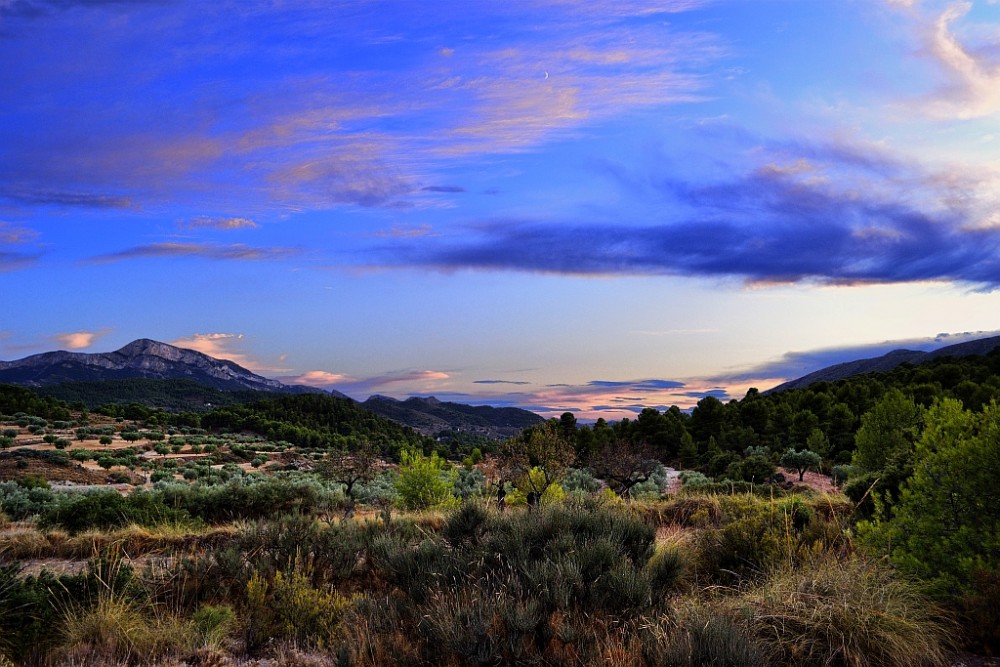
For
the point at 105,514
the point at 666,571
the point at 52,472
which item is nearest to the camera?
the point at 666,571

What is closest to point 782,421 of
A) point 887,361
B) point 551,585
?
point 551,585

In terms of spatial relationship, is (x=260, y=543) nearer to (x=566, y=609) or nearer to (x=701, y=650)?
(x=566, y=609)

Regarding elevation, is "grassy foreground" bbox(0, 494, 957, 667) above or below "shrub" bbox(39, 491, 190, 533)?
above

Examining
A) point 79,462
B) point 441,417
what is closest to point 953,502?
point 79,462

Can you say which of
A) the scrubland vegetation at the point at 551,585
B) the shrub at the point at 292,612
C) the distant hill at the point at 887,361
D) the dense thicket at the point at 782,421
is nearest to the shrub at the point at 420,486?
the scrubland vegetation at the point at 551,585

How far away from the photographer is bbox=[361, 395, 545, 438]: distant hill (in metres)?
128

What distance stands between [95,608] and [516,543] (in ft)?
15.6

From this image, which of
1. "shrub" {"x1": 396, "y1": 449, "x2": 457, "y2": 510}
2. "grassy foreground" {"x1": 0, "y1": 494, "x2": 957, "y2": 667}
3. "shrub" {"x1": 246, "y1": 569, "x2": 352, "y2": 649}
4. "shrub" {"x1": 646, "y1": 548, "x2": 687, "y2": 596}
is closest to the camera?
"grassy foreground" {"x1": 0, "y1": 494, "x2": 957, "y2": 667}

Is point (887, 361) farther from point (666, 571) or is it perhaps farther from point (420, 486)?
point (666, 571)

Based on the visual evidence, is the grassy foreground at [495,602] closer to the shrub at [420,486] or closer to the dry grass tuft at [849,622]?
the dry grass tuft at [849,622]

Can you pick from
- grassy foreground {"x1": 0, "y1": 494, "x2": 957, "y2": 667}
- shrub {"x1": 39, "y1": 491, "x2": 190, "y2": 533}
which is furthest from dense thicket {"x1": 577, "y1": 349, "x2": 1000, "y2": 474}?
grassy foreground {"x1": 0, "y1": 494, "x2": 957, "y2": 667}

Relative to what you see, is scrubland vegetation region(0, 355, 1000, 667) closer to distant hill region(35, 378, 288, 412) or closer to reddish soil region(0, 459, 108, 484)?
reddish soil region(0, 459, 108, 484)

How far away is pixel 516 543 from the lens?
618 centimetres

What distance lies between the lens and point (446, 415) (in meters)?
143
